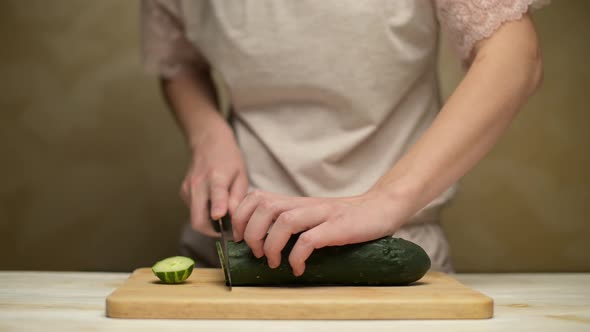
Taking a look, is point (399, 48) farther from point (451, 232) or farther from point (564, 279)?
point (451, 232)

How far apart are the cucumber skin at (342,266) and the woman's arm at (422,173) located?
19 mm

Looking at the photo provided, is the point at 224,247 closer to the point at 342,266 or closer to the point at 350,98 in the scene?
the point at 342,266

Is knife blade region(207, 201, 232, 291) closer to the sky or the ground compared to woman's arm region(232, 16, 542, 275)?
closer to the ground

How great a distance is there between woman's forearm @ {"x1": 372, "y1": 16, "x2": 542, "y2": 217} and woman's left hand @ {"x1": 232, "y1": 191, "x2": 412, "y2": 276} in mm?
45

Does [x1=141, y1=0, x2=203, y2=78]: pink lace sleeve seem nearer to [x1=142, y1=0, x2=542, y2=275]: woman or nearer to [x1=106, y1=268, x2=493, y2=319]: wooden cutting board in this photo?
[x1=142, y1=0, x2=542, y2=275]: woman

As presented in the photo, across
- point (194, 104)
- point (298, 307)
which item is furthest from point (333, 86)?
point (298, 307)

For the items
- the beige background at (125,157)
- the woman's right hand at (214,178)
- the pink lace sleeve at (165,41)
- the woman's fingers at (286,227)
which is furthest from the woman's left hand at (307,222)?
the beige background at (125,157)

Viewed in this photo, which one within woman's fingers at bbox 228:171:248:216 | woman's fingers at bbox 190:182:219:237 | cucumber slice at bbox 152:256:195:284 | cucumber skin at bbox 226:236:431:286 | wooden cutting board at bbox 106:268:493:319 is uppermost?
wooden cutting board at bbox 106:268:493:319

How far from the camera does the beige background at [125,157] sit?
7.82ft

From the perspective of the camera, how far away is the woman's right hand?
132 cm

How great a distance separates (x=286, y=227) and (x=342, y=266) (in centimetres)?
9

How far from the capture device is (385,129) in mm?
1392

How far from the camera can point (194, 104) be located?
5.41 feet

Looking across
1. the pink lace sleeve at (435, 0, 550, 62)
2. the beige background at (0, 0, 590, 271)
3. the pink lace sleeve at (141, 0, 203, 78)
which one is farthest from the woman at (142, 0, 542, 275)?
the beige background at (0, 0, 590, 271)
